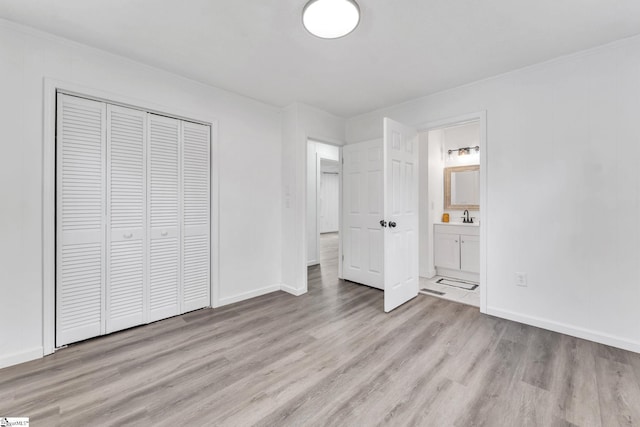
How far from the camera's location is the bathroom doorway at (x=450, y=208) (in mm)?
4121

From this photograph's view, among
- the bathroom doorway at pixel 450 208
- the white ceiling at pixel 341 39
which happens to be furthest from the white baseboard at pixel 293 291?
the white ceiling at pixel 341 39

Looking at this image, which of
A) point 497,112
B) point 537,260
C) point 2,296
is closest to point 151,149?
point 2,296

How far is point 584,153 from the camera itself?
242 cm

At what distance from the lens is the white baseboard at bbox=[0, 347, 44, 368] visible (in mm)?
1992

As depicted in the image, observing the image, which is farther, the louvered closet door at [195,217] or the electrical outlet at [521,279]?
the louvered closet door at [195,217]

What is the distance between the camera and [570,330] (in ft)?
8.12

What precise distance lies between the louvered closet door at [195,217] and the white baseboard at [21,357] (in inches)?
43.4

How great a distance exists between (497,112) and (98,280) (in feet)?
13.7

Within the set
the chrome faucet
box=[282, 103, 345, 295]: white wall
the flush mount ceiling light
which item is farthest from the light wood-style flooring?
the flush mount ceiling light

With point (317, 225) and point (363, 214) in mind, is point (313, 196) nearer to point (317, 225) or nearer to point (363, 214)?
point (317, 225)

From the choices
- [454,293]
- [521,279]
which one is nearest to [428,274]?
[454,293]

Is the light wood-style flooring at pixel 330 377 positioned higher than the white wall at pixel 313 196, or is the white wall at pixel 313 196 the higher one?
the white wall at pixel 313 196

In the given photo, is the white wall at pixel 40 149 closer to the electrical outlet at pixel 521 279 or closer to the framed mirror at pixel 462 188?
the electrical outlet at pixel 521 279

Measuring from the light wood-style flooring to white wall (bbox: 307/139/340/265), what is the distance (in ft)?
8.69
